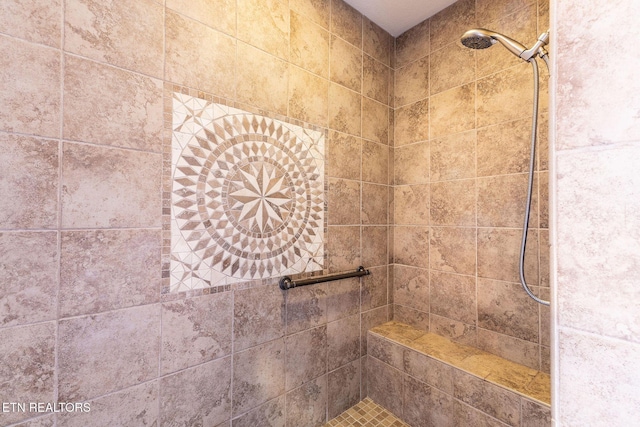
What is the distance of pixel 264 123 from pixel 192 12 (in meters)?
0.46

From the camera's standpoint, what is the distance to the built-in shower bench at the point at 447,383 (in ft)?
3.56

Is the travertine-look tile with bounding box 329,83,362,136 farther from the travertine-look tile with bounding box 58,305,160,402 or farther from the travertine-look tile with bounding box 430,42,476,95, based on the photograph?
the travertine-look tile with bounding box 58,305,160,402

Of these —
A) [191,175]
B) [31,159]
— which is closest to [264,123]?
[191,175]

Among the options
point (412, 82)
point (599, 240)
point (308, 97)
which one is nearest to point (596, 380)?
point (599, 240)

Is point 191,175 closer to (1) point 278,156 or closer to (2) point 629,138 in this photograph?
(1) point 278,156

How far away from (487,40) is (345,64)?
71 cm

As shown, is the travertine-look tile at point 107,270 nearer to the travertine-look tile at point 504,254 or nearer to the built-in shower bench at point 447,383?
the built-in shower bench at point 447,383

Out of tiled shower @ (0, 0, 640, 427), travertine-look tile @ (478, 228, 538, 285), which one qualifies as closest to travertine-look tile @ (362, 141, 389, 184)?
tiled shower @ (0, 0, 640, 427)

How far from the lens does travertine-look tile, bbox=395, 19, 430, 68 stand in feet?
5.43

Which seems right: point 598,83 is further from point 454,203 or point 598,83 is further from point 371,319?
point 371,319

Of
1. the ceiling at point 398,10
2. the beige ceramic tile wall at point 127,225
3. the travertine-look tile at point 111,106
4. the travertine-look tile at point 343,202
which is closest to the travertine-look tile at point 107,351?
the beige ceramic tile wall at point 127,225

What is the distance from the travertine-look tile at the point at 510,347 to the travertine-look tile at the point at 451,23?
1575 millimetres

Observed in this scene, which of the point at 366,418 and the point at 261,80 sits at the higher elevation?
the point at 261,80

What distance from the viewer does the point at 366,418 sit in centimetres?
143
